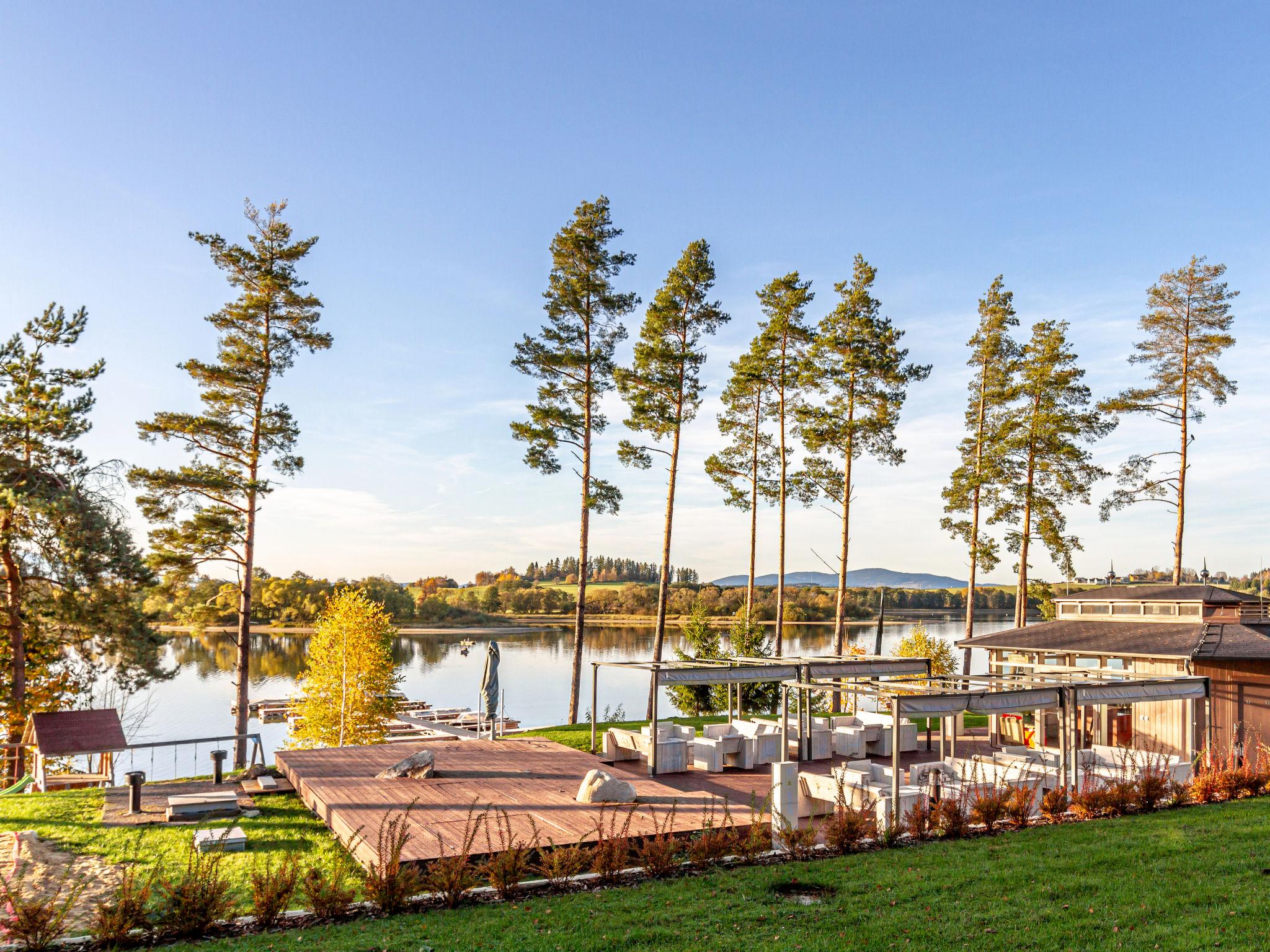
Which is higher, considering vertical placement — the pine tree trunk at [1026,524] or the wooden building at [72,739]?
the pine tree trunk at [1026,524]

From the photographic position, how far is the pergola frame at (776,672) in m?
12.4

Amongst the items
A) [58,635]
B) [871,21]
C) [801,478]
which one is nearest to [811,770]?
[801,478]

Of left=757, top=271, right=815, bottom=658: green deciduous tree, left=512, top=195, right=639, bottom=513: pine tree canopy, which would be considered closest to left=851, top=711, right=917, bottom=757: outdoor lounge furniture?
left=757, top=271, right=815, bottom=658: green deciduous tree

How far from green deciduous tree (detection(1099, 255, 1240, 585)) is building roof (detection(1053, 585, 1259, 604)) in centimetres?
338

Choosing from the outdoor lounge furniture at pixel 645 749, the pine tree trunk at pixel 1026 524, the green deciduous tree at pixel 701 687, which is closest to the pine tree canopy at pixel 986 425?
the pine tree trunk at pixel 1026 524

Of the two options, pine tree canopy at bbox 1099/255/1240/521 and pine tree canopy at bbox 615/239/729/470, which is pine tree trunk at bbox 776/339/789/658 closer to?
pine tree canopy at bbox 615/239/729/470

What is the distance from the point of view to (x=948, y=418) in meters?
26.5

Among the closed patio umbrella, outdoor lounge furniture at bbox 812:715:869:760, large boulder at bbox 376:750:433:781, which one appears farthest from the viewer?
the closed patio umbrella

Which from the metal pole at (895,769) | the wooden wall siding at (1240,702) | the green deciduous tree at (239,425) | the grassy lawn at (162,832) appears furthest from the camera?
the green deciduous tree at (239,425)

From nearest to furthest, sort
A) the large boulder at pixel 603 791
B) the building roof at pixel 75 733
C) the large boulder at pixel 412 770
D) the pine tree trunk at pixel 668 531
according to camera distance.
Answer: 1. the large boulder at pixel 603 791
2. the large boulder at pixel 412 770
3. the building roof at pixel 75 733
4. the pine tree trunk at pixel 668 531

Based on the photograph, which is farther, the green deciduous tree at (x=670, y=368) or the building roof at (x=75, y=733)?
the green deciduous tree at (x=670, y=368)

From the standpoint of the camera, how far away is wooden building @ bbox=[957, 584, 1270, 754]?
46.2 feet

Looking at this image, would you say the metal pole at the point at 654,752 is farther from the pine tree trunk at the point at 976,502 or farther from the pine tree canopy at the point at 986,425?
the pine tree canopy at the point at 986,425

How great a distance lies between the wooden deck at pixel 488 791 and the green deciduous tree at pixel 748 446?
31.1ft
